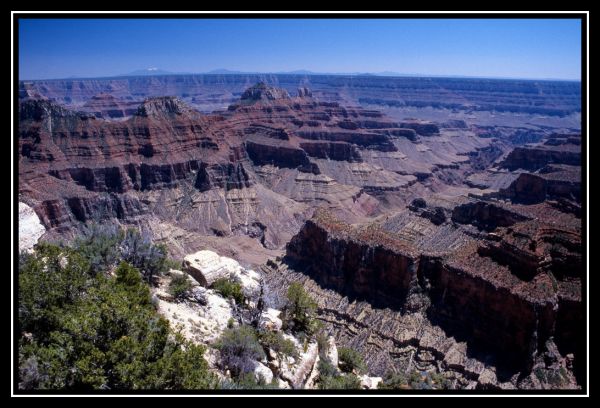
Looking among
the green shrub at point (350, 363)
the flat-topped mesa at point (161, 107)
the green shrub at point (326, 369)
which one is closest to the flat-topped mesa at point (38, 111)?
the flat-topped mesa at point (161, 107)

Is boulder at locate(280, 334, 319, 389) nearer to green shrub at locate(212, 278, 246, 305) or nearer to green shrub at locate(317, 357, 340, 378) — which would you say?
green shrub at locate(317, 357, 340, 378)

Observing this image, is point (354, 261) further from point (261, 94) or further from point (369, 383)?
point (261, 94)

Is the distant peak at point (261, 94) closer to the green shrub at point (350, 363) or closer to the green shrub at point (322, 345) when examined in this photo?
the green shrub at point (350, 363)

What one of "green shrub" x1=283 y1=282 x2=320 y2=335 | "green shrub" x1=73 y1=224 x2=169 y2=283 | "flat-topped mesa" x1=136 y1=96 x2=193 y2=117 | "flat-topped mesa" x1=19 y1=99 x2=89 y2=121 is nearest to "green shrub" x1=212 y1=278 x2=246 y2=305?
"green shrub" x1=283 y1=282 x2=320 y2=335

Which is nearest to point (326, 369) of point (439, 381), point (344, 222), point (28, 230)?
point (439, 381)

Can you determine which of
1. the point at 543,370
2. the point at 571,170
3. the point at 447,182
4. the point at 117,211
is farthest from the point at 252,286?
the point at 447,182

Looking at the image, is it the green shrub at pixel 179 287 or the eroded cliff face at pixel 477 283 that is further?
the eroded cliff face at pixel 477 283
